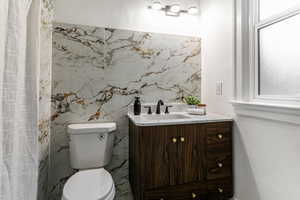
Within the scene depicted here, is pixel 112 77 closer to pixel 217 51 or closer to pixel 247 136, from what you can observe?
pixel 217 51

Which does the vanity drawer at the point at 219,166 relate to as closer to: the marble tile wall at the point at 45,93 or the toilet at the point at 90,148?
the toilet at the point at 90,148

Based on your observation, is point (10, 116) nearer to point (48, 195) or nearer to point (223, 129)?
point (48, 195)

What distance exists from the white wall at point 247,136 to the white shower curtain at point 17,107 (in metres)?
1.57

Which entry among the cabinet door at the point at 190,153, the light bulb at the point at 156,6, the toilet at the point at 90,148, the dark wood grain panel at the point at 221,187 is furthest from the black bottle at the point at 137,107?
the light bulb at the point at 156,6

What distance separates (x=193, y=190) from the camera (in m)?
1.42

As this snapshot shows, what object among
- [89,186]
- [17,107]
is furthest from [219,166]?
[17,107]

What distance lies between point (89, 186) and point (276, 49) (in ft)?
5.59

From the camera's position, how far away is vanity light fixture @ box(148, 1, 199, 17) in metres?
1.88

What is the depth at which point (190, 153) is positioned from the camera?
1.41 metres

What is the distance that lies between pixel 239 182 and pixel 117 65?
5.32 feet

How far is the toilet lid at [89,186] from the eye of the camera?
1091 mm

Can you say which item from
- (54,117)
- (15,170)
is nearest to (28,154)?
(15,170)

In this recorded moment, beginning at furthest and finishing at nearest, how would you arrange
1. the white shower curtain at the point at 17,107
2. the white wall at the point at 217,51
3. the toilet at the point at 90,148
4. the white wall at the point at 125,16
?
the white wall at the point at 125,16
the white wall at the point at 217,51
the toilet at the point at 90,148
the white shower curtain at the point at 17,107

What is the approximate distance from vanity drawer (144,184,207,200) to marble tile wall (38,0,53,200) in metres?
0.95
